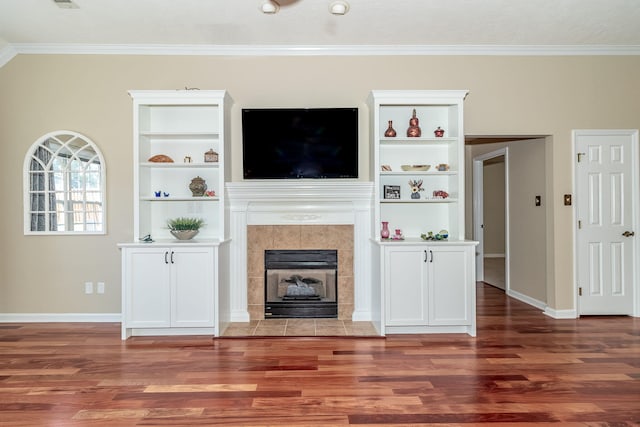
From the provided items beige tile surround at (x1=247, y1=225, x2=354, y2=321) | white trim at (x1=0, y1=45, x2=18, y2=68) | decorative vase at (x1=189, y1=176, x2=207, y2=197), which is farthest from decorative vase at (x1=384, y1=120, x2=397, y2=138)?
white trim at (x1=0, y1=45, x2=18, y2=68)

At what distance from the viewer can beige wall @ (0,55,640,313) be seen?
14.2 ft

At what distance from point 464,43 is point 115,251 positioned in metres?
4.35

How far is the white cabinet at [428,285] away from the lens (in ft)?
12.5

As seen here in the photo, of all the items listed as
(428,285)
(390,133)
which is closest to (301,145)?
(390,133)

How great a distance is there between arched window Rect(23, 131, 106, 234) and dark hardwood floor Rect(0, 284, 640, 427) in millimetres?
1106

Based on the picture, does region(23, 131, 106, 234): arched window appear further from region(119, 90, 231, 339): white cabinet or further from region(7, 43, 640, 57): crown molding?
region(7, 43, 640, 57): crown molding

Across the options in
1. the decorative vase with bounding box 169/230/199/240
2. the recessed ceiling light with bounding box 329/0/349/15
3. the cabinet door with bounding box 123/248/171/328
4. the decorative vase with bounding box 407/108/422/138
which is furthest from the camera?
the decorative vase with bounding box 407/108/422/138

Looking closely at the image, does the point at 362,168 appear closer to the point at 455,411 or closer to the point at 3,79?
the point at 455,411

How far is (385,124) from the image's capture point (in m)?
4.35

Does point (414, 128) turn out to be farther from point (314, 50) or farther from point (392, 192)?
point (314, 50)

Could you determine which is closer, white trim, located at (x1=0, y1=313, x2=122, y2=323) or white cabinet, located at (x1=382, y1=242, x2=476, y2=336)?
white cabinet, located at (x1=382, y1=242, x2=476, y2=336)

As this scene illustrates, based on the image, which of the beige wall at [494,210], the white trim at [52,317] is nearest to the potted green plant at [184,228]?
the white trim at [52,317]

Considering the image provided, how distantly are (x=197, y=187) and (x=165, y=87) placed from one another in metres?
1.17

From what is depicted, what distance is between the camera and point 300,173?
426cm
